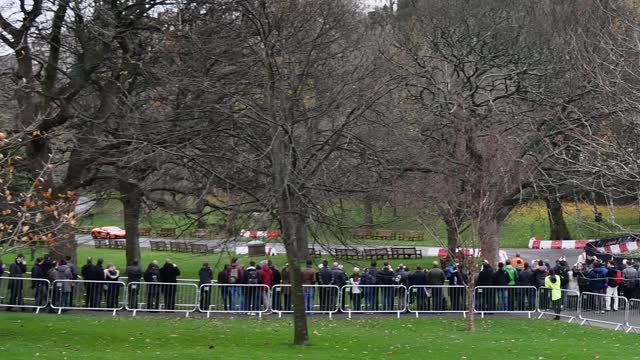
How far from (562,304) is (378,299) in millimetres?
5553

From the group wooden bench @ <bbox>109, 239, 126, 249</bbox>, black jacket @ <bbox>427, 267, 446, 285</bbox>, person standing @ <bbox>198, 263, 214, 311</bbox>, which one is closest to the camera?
person standing @ <bbox>198, 263, 214, 311</bbox>

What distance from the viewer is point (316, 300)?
24.7m

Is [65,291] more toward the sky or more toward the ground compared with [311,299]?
more toward the sky

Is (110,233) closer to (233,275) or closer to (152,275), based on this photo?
(152,275)

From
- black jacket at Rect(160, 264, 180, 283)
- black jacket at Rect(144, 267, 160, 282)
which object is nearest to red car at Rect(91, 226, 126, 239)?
black jacket at Rect(144, 267, 160, 282)

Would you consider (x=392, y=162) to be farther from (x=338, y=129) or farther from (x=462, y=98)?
(x=462, y=98)

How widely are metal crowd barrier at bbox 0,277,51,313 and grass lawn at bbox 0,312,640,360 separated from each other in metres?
0.80

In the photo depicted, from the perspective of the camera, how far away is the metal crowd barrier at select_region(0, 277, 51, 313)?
76.8ft

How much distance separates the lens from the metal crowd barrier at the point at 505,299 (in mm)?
25469

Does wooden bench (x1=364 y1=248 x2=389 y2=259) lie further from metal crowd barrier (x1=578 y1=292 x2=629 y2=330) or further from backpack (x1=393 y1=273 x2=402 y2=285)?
metal crowd barrier (x1=578 y1=292 x2=629 y2=330)

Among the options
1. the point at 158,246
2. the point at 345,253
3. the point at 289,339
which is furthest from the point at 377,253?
the point at 289,339

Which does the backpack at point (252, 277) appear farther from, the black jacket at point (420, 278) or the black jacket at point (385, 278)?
the black jacket at point (420, 278)

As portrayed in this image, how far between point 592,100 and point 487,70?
4725mm

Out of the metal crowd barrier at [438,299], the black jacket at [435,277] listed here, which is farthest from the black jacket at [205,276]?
the black jacket at [435,277]
